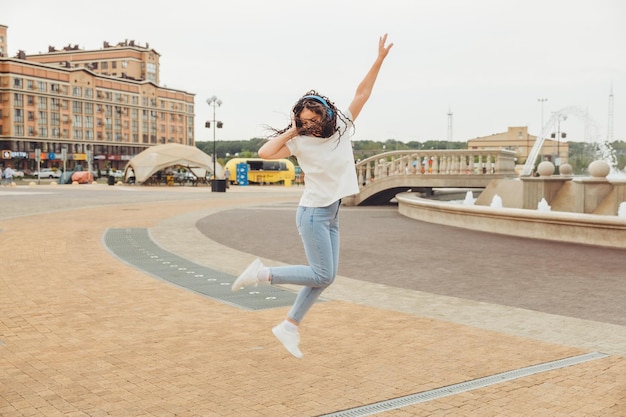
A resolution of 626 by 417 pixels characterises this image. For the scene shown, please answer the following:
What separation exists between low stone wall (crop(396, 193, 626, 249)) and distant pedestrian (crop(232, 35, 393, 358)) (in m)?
9.42

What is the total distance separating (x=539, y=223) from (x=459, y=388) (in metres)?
10.4

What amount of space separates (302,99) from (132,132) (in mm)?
120057

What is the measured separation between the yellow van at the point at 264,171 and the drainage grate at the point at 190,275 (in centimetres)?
5185

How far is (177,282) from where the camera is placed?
8.52 metres

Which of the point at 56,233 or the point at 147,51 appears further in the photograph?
the point at 147,51

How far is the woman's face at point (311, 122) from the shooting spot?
440 centimetres

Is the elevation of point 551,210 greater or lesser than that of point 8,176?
lesser

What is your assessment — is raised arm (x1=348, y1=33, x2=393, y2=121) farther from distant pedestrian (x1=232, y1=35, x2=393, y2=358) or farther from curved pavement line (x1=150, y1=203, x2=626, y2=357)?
curved pavement line (x1=150, y1=203, x2=626, y2=357)

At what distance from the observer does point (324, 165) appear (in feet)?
14.7

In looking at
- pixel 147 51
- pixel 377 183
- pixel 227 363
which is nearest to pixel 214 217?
pixel 377 183

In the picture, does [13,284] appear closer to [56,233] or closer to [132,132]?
[56,233]

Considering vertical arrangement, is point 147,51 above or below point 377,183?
above

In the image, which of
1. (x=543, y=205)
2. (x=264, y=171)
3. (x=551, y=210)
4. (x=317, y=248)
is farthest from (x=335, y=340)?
(x=264, y=171)

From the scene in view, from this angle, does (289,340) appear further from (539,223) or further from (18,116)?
(18,116)
